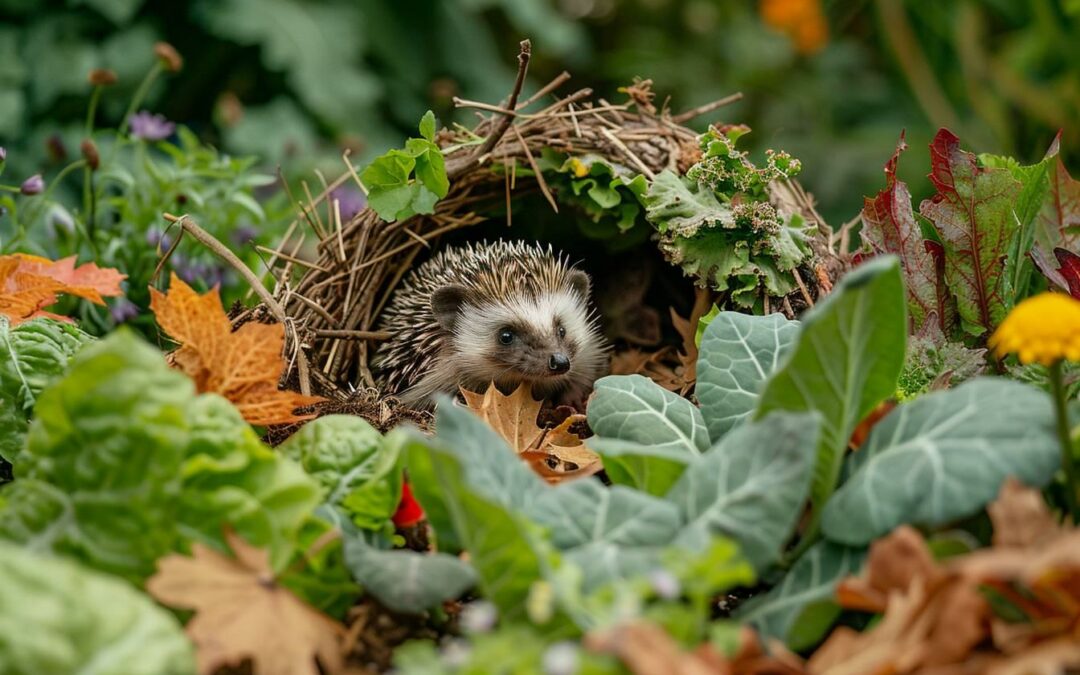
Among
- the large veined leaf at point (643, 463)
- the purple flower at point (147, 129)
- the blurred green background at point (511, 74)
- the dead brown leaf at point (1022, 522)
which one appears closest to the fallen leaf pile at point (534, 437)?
the large veined leaf at point (643, 463)

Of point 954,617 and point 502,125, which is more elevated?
point 502,125

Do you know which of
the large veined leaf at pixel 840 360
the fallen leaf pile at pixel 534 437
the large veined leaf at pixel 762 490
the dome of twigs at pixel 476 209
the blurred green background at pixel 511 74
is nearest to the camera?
the large veined leaf at pixel 762 490

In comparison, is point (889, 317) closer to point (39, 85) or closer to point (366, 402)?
point (366, 402)

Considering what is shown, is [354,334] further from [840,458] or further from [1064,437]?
[1064,437]

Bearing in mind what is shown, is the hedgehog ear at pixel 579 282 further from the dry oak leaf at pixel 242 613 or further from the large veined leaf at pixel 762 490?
the dry oak leaf at pixel 242 613

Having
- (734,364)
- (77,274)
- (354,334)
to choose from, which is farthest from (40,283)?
(734,364)

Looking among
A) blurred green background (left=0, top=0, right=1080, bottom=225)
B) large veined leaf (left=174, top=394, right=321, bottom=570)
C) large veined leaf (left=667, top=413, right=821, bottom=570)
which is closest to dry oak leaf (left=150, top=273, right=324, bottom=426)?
large veined leaf (left=174, top=394, right=321, bottom=570)

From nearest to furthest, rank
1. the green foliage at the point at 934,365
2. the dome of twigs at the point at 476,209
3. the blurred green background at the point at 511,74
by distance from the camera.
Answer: the green foliage at the point at 934,365, the dome of twigs at the point at 476,209, the blurred green background at the point at 511,74
